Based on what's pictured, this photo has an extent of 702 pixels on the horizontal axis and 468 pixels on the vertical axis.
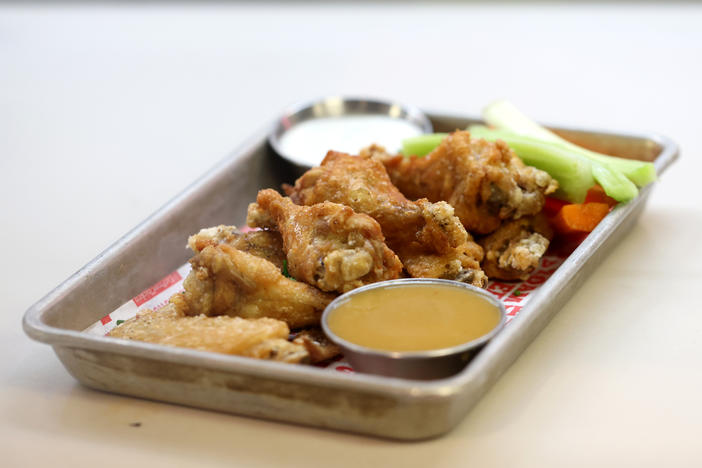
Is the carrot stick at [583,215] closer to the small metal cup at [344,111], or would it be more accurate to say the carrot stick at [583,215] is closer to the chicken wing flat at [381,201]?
the chicken wing flat at [381,201]

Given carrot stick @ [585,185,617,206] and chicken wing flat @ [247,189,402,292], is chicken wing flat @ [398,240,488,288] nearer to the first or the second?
chicken wing flat @ [247,189,402,292]

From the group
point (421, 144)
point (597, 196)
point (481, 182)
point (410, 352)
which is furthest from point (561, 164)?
point (410, 352)

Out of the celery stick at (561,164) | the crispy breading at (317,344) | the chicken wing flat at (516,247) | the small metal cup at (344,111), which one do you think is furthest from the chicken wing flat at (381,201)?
the small metal cup at (344,111)

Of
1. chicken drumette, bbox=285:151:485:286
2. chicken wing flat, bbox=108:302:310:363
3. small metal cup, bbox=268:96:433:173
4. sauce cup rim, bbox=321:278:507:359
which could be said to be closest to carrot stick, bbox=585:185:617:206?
chicken drumette, bbox=285:151:485:286

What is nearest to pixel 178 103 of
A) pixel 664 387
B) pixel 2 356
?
pixel 2 356

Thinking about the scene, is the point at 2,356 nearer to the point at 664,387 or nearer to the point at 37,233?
the point at 37,233

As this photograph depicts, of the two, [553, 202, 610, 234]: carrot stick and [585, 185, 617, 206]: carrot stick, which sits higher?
[585, 185, 617, 206]: carrot stick
